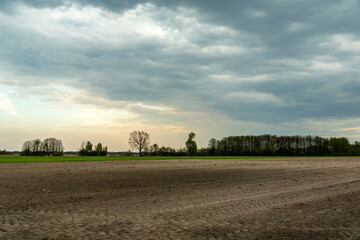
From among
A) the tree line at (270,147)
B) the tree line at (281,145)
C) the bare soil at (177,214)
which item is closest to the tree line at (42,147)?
the tree line at (270,147)

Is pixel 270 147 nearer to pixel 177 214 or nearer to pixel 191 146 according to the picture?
pixel 191 146

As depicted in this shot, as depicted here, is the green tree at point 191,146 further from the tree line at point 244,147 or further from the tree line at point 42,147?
the tree line at point 42,147

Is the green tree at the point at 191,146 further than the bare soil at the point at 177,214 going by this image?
Yes

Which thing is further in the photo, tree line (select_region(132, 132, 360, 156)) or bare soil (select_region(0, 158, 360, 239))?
tree line (select_region(132, 132, 360, 156))

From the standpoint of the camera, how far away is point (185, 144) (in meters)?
151

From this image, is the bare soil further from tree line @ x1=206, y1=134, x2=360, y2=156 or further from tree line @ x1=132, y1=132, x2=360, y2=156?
tree line @ x1=206, y1=134, x2=360, y2=156

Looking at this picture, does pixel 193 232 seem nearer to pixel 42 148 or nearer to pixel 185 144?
pixel 185 144

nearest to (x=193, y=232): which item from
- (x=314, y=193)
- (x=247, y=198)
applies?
(x=247, y=198)

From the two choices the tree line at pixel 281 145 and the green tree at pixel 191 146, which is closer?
the green tree at pixel 191 146

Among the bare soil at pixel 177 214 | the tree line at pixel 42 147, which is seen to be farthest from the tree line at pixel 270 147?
the bare soil at pixel 177 214

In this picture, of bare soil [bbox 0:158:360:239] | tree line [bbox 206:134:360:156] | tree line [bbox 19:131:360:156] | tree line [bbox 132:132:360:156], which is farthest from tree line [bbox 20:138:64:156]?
bare soil [bbox 0:158:360:239]

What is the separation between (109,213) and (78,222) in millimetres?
1442

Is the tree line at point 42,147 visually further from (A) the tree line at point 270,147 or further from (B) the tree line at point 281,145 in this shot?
(B) the tree line at point 281,145

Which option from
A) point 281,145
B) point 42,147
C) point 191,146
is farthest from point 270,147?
point 42,147
